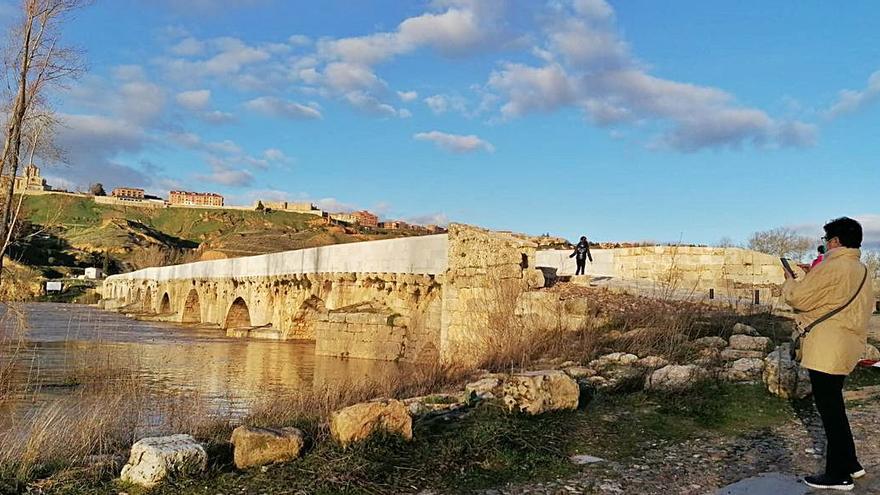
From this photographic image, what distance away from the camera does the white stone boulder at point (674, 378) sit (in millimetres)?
6566

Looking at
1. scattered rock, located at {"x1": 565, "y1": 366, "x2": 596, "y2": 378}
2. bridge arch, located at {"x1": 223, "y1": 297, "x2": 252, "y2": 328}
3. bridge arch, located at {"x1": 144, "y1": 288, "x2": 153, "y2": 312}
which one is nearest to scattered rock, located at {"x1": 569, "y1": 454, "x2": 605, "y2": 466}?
scattered rock, located at {"x1": 565, "y1": 366, "x2": 596, "y2": 378}

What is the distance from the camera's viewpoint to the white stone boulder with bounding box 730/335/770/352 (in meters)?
8.73

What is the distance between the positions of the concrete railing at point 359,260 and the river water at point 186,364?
2503 millimetres

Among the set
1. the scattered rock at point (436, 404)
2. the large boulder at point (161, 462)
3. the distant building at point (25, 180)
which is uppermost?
the distant building at point (25, 180)

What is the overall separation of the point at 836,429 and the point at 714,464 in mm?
820

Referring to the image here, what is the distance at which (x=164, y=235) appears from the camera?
386ft

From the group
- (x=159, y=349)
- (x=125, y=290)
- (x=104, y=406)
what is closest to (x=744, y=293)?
(x=104, y=406)

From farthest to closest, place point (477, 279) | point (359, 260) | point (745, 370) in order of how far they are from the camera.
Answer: point (359, 260)
point (477, 279)
point (745, 370)

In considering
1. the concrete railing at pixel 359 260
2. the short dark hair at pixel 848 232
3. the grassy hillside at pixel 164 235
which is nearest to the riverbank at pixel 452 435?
the short dark hair at pixel 848 232

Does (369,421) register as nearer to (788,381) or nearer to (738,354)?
(788,381)

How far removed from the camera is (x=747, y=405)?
613cm

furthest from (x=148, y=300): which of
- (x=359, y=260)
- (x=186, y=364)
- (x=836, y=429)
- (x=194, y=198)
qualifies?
(x=194, y=198)

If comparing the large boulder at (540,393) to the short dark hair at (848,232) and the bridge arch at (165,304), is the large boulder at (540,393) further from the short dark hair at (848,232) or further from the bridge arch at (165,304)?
the bridge arch at (165,304)

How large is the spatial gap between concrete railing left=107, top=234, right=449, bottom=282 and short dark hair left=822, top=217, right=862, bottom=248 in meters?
10.5
